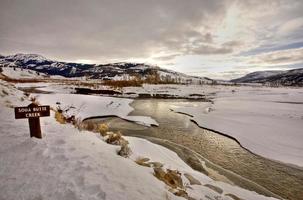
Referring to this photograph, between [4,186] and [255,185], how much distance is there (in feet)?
28.1

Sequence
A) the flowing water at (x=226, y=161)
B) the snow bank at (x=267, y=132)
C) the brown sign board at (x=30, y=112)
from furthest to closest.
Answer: the snow bank at (x=267, y=132)
the flowing water at (x=226, y=161)
the brown sign board at (x=30, y=112)

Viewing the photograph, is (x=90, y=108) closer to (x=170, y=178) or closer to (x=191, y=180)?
(x=191, y=180)

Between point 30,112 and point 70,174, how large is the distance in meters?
3.09

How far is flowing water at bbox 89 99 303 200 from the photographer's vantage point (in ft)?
31.0

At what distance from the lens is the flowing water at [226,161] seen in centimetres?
945

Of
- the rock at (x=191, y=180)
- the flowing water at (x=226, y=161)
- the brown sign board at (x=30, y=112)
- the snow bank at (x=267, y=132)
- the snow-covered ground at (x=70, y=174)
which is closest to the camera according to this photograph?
the snow-covered ground at (x=70, y=174)

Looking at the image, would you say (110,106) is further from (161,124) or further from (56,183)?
(56,183)

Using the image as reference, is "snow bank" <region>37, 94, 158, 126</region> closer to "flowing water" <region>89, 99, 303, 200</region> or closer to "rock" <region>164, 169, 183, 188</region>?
"flowing water" <region>89, 99, 303, 200</region>

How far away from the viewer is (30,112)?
748cm

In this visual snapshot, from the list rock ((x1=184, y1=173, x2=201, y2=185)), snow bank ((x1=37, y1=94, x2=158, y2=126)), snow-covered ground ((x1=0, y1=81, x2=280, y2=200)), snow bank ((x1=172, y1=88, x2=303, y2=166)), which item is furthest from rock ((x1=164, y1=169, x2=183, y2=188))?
snow bank ((x1=37, y1=94, x2=158, y2=126))

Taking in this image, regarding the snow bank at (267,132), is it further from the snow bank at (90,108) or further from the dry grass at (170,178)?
the dry grass at (170,178)

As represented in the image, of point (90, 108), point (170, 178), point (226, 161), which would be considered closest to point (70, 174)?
point (170, 178)

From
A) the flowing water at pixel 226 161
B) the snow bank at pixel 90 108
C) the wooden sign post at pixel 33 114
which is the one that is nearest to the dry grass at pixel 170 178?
the flowing water at pixel 226 161

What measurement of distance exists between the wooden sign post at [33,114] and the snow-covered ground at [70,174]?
304 millimetres
